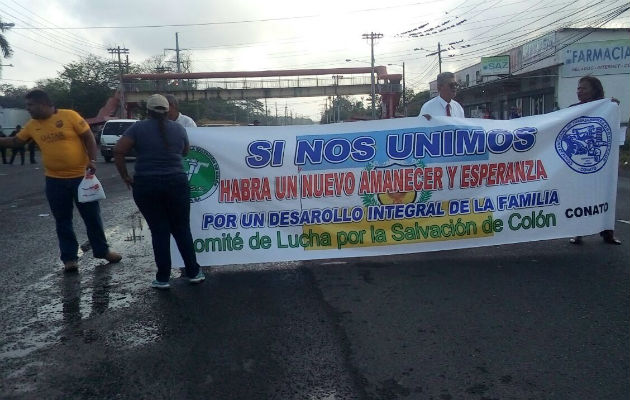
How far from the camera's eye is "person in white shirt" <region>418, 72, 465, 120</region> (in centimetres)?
659

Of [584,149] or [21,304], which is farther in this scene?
[584,149]

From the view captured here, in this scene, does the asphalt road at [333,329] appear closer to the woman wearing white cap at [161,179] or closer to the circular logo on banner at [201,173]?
the woman wearing white cap at [161,179]

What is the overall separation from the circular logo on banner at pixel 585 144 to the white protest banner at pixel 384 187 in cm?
1

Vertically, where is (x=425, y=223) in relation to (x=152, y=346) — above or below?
above

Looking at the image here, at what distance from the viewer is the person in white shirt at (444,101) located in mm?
6586

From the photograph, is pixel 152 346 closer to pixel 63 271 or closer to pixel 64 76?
pixel 63 271

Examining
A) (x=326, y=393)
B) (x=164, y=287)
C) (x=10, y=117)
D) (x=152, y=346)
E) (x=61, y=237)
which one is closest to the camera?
(x=326, y=393)

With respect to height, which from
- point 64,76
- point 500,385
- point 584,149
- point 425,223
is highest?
point 64,76

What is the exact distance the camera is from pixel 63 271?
5.92 meters

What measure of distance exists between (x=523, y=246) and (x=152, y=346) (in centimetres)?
436

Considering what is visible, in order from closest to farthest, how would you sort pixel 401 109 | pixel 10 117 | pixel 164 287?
1. pixel 164 287
2. pixel 10 117
3. pixel 401 109

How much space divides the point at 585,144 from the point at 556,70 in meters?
33.7

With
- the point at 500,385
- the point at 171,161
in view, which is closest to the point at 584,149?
the point at 500,385

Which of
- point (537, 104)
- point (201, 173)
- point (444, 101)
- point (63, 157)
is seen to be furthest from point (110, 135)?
point (537, 104)
